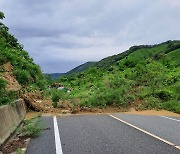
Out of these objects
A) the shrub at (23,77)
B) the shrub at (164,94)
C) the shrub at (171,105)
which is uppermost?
the shrub at (23,77)

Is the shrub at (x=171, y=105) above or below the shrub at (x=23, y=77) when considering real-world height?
below

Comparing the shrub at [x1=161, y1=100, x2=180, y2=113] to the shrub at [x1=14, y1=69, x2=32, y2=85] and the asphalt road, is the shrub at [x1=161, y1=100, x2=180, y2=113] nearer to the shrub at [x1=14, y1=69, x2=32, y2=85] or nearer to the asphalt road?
the shrub at [x1=14, y1=69, x2=32, y2=85]

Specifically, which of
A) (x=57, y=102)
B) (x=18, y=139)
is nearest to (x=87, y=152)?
(x=18, y=139)

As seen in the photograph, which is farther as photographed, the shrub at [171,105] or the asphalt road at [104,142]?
the shrub at [171,105]

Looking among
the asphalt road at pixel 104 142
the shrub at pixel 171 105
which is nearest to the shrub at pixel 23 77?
the shrub at pixel 171 105

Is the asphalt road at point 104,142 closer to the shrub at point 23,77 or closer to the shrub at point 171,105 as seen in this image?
the shrub at point 171,105

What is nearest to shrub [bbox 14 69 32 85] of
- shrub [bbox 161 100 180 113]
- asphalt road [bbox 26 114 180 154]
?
shrub [bbox 161 100 180 113]

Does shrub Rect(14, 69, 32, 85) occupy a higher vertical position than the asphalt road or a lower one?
higher

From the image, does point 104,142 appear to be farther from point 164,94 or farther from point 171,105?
point 164,94

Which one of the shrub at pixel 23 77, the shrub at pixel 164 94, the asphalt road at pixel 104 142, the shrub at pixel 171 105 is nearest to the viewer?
the asphalt road at pixel 104 142

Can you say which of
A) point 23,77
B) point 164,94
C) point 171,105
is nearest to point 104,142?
point 171,105

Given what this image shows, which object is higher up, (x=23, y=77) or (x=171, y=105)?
(x=23, y=77)

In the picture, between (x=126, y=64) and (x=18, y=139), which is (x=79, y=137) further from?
(x=126, y=64)

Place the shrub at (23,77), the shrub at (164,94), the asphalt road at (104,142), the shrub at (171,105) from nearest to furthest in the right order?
the asphalt road at (104,142), the shrub at (171,105), the shrub at (23,77), the shrub at (164,94)
